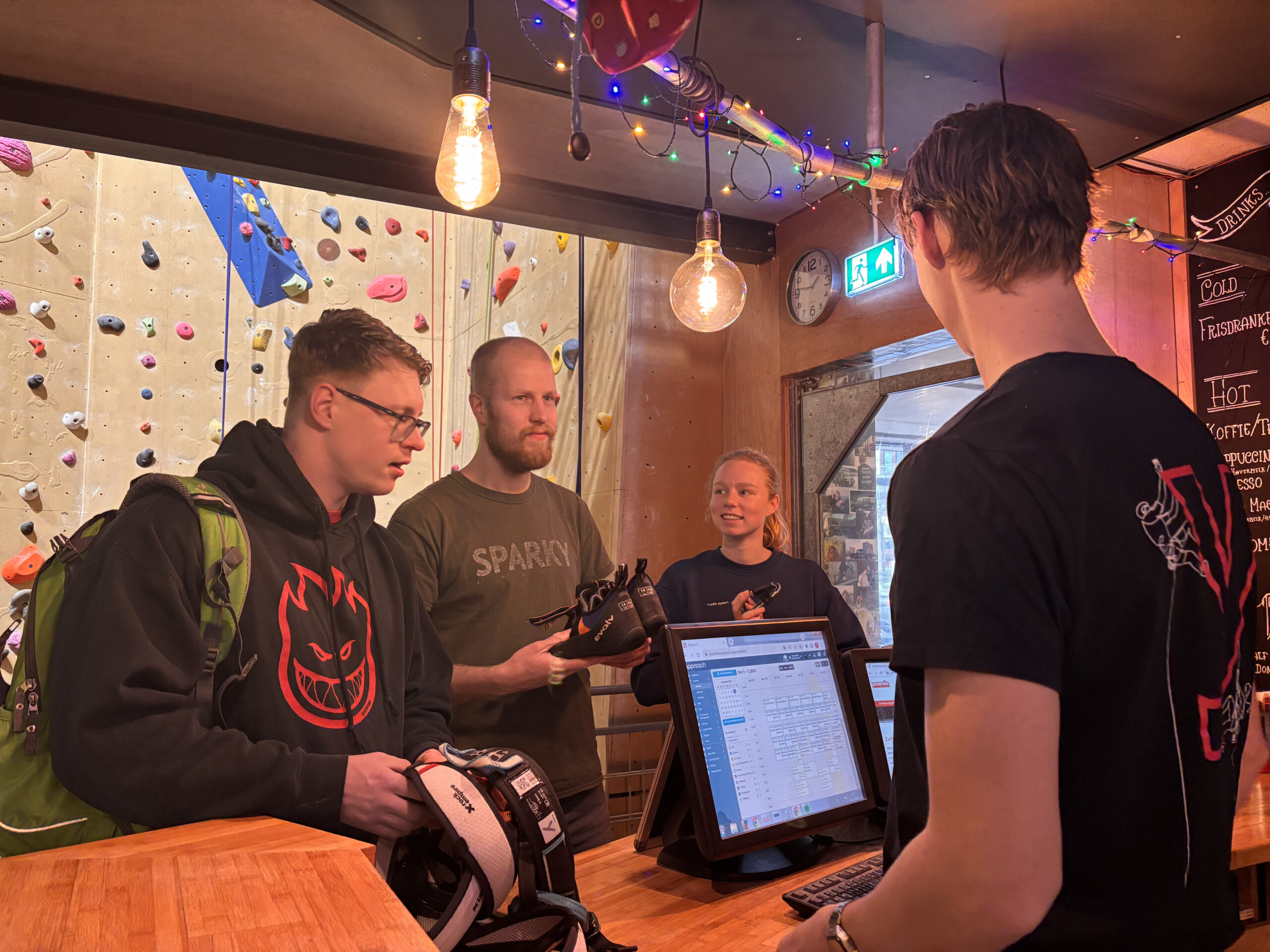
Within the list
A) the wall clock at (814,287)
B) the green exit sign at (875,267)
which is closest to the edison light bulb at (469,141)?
the green exit sign at (875,267)

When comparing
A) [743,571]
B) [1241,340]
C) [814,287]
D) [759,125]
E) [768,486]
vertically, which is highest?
[814,287]

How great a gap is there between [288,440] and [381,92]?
190 centimetres

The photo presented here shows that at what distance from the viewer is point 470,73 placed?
61.9 inches

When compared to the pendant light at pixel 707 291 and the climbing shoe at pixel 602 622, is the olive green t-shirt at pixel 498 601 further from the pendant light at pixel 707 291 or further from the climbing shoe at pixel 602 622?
the pendant light at pixel 707 291

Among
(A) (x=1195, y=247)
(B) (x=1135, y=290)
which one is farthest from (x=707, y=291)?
(B) (x=1135, y=290)

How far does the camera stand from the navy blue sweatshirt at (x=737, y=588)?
2943mm

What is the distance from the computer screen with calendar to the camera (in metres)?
1.35

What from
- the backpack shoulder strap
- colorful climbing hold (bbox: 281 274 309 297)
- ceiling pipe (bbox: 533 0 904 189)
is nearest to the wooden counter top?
the backpack shoulder strap

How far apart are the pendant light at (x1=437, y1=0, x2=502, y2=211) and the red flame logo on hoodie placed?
0.74 meters

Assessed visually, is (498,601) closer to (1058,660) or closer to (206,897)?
(206,897)

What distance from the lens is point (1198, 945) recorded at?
2.57 ft

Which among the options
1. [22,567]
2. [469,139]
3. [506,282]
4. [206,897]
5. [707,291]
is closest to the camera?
[206,897]

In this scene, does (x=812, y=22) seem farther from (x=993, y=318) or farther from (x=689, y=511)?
(x=689, y=511)

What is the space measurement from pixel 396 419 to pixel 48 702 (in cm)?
74
